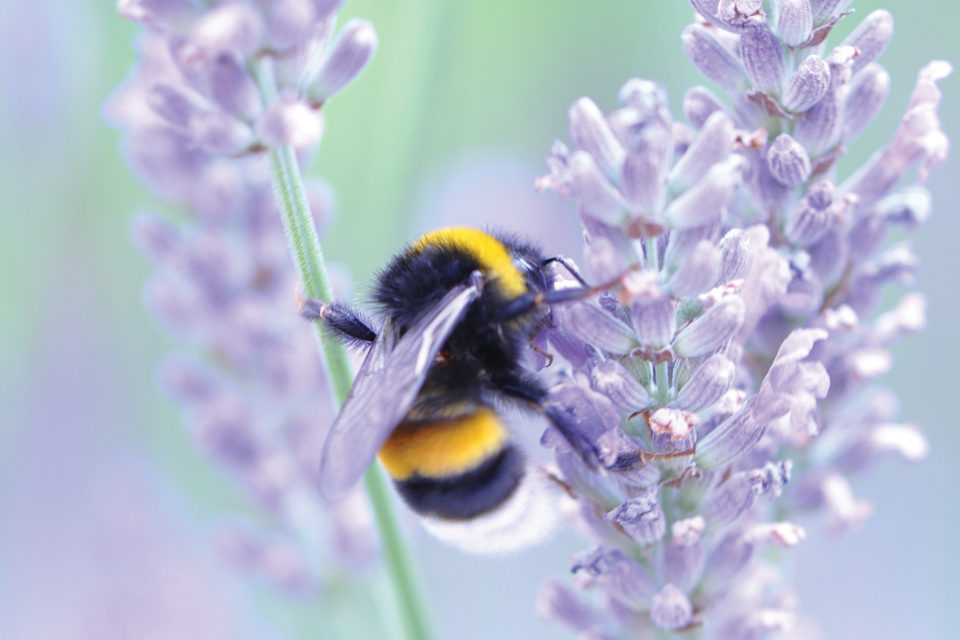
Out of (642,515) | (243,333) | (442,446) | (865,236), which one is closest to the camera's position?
(642,515)

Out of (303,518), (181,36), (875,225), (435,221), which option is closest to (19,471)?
(303,518)

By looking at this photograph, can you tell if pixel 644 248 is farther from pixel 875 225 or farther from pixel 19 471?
pixel 19 471

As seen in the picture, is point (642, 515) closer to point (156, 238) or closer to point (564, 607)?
point (564, 607)

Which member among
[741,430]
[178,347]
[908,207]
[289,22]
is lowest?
[741,430]

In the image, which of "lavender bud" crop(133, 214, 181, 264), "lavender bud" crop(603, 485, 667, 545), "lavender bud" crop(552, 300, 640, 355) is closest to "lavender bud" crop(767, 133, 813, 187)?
"lavender bud" crop(552, 300, 640, 355)

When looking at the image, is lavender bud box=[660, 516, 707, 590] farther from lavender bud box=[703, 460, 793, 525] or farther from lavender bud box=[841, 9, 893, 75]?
lavender bud box=[841, 9, 893, 75]

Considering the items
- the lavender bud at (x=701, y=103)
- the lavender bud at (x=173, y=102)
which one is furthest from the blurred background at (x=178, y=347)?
the lavender bud at (x=701, y=103)

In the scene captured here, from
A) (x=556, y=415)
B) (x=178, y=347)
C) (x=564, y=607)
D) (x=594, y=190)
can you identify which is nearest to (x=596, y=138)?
(x=594, y=190)
